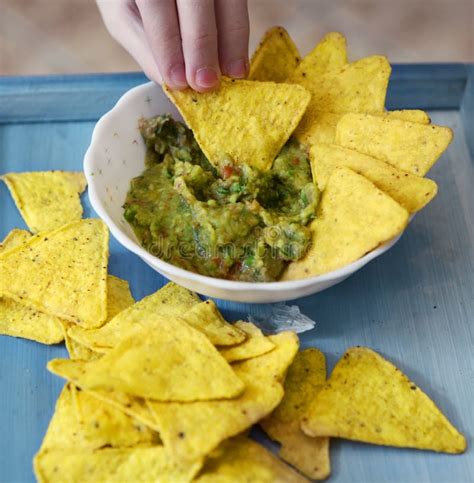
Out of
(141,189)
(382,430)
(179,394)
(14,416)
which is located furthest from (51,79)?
(382,430)

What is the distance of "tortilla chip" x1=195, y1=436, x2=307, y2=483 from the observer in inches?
70.6

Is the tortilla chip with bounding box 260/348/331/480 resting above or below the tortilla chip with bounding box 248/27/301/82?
below

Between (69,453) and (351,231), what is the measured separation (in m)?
0.88

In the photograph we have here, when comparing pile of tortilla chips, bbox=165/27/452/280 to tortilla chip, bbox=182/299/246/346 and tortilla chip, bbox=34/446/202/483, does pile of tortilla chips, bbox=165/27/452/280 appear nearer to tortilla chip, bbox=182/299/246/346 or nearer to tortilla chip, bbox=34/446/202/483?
tortilla chip, bbox=182/299/246/346

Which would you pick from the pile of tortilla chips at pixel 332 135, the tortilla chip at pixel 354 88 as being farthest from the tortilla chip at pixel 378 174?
the tortilla chip at pixel 354 88

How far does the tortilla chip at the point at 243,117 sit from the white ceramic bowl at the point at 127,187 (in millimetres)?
240

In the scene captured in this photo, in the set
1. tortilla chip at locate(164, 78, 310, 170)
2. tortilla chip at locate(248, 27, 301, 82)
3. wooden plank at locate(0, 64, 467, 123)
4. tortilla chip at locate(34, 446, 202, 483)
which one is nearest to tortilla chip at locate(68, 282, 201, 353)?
tortilla chip at locate(34, 446, 202, 483)

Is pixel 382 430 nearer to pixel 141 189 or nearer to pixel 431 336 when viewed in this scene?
pixel 431 336

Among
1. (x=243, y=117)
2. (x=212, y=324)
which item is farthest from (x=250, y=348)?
(x=243, y=117)

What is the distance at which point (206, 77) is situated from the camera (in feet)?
7.20

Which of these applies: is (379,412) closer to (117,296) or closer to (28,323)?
(117,296)

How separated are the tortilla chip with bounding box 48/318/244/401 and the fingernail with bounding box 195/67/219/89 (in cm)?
69

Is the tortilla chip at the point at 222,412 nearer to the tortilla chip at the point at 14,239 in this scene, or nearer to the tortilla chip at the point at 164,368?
the tortilla chip at the point at 164,368

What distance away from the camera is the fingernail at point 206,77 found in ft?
7.16
